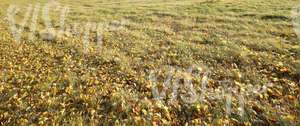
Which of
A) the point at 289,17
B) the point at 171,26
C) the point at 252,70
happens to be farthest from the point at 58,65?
the point at 289,17

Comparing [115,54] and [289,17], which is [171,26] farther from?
[289,17]

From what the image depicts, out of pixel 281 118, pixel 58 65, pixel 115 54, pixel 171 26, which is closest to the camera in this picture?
pixel 281 118

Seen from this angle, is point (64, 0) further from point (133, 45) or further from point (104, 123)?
point (104, 123)

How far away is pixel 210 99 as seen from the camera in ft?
10.3

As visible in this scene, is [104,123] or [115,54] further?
[115,54]

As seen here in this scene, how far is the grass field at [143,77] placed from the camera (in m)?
2.68

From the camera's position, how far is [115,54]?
17.3 ft

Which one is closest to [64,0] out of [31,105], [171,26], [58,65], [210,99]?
[171,26]

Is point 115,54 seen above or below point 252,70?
above

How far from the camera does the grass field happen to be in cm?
268

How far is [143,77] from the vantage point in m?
3.99

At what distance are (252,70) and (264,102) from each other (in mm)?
→ 1440

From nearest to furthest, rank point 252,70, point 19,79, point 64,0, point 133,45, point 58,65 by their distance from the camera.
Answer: point 19,79, point 252,70, point 58,65, point 133,45, point 64,0

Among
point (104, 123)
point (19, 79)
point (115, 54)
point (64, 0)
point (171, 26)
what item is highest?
point (64, 0)
